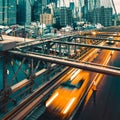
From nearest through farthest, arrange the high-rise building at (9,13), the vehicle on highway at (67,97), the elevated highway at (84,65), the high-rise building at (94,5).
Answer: the elevated highway at (84,65), the vehicle on highway at (67,97), the high-rise building at (9,13), the high-rise building at (94,5)

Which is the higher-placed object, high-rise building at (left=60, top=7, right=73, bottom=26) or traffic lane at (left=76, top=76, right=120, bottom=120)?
high-rise building at (left=60, top=7, right=73, bottom=26)

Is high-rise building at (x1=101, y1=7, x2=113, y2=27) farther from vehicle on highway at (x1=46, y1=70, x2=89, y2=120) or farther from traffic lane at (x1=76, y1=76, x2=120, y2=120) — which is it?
traffic lane at (x1=76, y1=76, x2=120, y2=120)

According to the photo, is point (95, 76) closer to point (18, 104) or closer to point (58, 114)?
point (58, 114)

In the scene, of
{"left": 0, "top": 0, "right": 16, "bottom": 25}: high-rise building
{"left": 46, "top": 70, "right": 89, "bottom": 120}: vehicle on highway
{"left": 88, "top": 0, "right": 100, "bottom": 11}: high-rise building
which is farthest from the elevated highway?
{"left": 88, "top": 0, "right": 100, "bottom": 11}: high-rise building

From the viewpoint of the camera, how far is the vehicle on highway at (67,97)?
13359mm

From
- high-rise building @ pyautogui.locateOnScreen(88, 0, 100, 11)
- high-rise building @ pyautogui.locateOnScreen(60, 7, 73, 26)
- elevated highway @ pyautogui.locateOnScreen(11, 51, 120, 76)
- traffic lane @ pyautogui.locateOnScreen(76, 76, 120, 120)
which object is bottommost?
traffic lane @ pyautogui.locateOnScreen(76, 76, 120, 120)

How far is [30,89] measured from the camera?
1552cm

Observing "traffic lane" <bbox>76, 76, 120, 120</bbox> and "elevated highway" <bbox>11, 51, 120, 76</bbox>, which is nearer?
"elevated highway" <bbox>11, 51, 120, 76</bbox>

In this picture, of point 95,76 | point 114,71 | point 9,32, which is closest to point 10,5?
point 9,32

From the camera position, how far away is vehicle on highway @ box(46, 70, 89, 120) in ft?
43.8

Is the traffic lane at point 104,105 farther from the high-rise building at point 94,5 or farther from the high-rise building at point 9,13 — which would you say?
the high-rise building at point 94,5

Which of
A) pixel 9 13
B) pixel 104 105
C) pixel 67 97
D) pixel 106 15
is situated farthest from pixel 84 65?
pixel 106 15

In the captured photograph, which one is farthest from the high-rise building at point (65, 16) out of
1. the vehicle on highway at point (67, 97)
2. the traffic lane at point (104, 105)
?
the traffic lane at point (104, 105)

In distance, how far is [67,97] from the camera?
1576 centimetres
